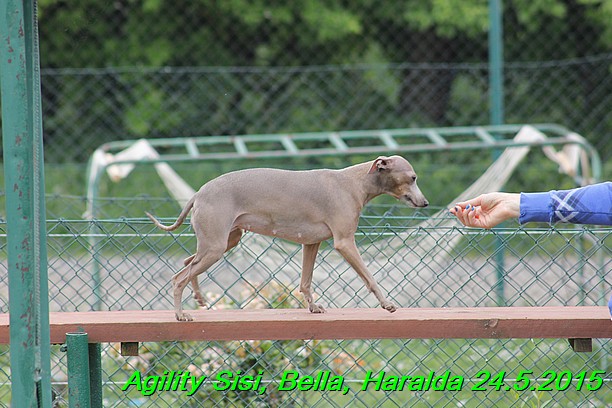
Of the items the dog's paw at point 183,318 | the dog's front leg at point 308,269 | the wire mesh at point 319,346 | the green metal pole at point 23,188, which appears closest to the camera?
the green metal pole at point 23,188

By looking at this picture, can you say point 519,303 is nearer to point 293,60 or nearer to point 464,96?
point 464,96

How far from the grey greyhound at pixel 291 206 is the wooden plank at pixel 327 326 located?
0.05 meters

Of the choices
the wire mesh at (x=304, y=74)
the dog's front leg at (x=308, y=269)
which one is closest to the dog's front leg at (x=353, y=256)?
the dog's front leg at (x=308, y=269)

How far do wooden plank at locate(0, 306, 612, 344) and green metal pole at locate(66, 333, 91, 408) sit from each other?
0.05m

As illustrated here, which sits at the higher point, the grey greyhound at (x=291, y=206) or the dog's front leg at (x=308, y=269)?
the grey greyhound at (x=291, y=206)

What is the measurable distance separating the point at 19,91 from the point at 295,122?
5.56 m

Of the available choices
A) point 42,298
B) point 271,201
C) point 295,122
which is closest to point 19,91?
point 42,298

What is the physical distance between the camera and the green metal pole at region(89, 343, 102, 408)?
6.93 ft

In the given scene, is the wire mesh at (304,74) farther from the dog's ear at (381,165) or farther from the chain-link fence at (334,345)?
the dog's ear at (381,165)

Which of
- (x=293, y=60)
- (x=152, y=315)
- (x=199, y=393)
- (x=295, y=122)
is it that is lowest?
(x=199, y=393)

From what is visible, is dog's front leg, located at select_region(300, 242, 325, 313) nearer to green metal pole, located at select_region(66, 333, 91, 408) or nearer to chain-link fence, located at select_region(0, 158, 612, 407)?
chain-link fence, located at select_region(0, 158, 612, 407)

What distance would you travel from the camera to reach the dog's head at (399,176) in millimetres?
2139

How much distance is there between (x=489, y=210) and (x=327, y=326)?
0.51 m

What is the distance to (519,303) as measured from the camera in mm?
4801
